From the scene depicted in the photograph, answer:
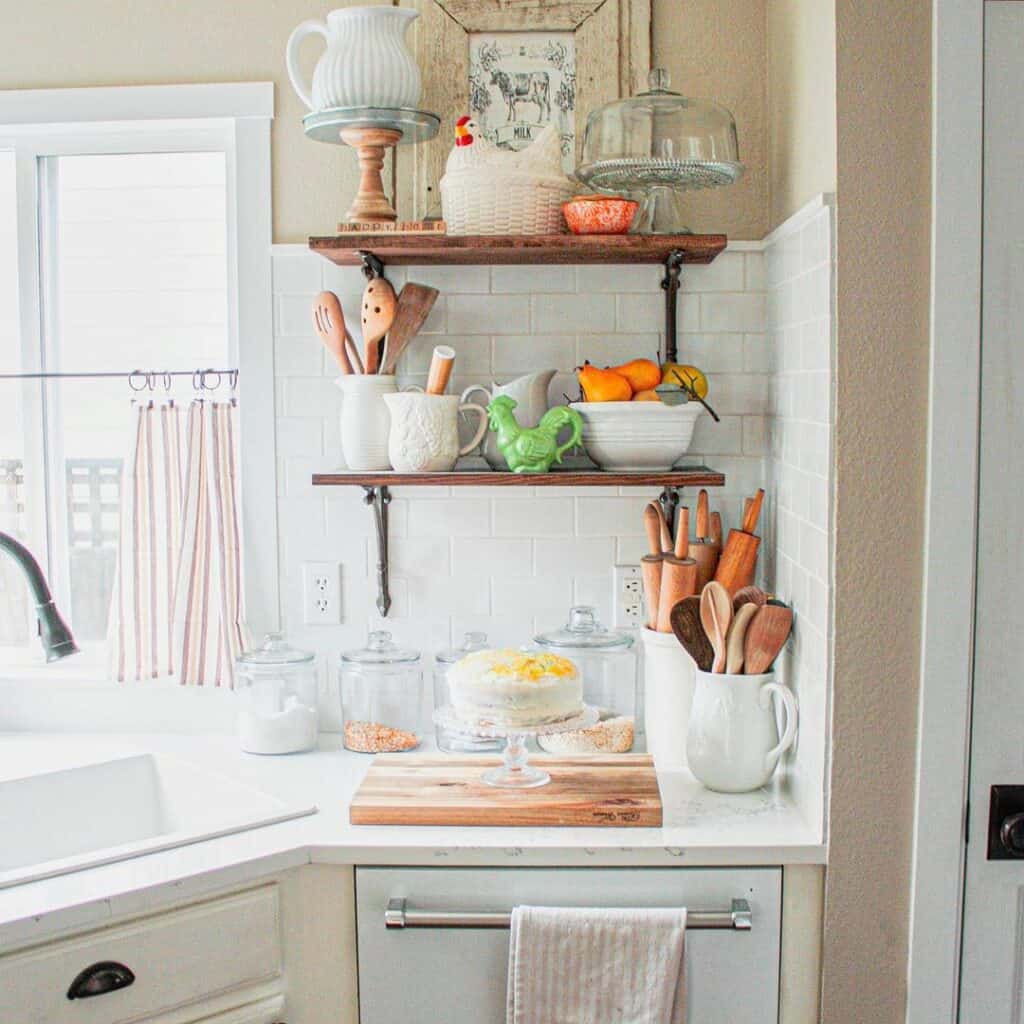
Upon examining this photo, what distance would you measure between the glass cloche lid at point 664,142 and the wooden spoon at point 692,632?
681 mm

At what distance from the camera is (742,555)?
2098 mm

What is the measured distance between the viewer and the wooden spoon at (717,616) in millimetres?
1953

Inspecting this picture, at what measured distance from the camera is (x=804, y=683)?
192 centimetres

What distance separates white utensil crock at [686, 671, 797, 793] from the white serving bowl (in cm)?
36

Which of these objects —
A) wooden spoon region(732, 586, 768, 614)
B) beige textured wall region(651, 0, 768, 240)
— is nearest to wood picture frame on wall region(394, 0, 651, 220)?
beige textured wall region(651, 0, 768, 240)

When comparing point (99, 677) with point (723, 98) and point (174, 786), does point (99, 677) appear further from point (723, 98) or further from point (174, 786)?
point (723, 98)

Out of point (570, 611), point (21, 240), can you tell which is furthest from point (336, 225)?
point (570, 611)

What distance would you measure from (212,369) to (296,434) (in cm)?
21

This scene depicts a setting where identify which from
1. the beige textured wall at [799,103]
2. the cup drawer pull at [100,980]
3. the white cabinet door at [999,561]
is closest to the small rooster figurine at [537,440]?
the beige textured wall at [799,103]

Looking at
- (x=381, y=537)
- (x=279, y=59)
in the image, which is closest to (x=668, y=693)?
(x=381, y=537)

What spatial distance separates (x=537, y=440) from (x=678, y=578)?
12.6 inches

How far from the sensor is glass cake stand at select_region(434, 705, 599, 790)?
1.89 m

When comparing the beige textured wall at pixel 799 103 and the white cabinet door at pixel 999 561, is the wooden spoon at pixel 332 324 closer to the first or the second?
the beige textured wall at pixel 799 103

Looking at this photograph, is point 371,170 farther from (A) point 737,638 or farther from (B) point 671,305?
(A) point 737,638
